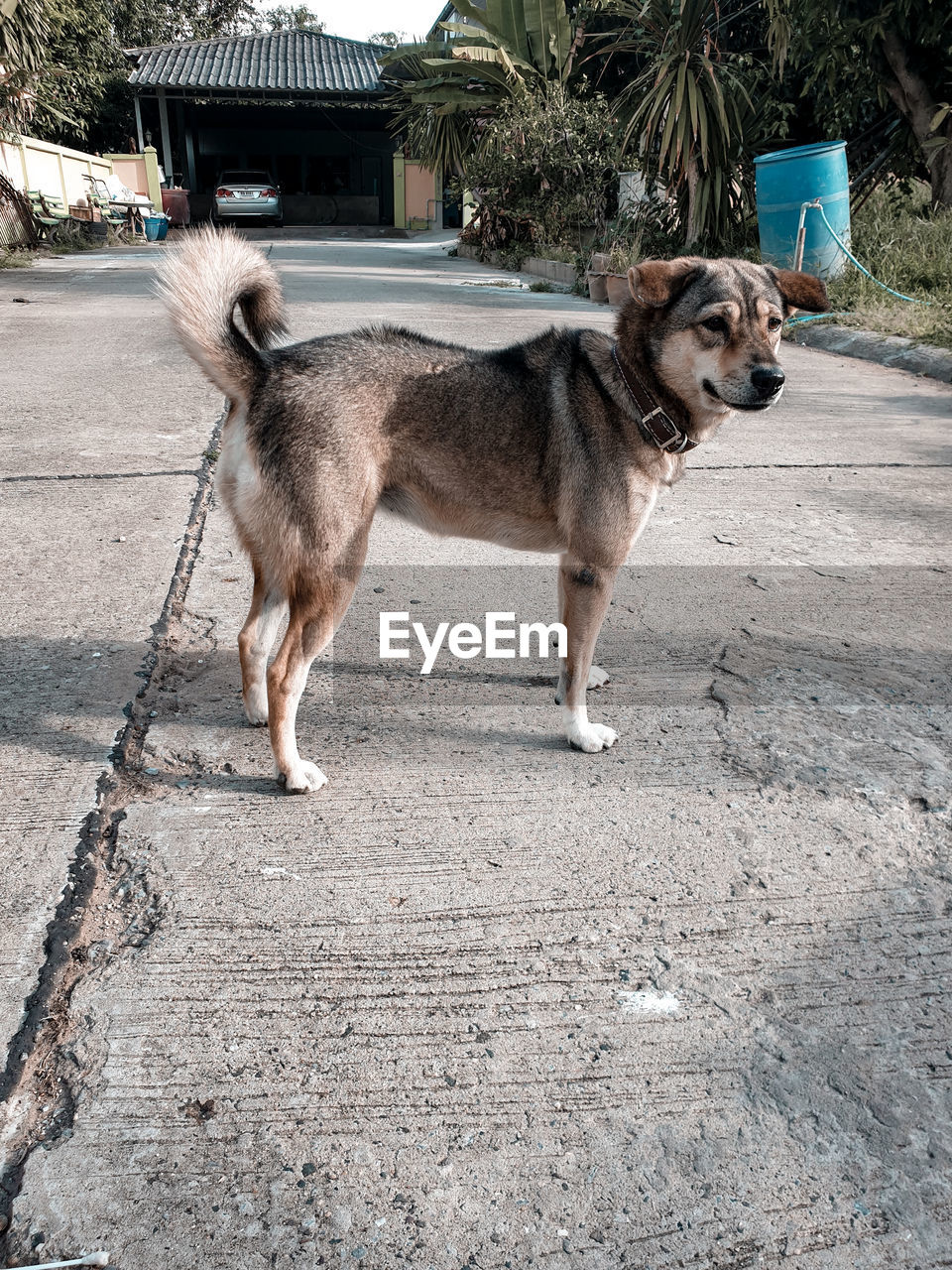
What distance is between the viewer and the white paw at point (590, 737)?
9.70 ft

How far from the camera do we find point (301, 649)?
8.90ft

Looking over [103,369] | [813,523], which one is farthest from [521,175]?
[813,523]

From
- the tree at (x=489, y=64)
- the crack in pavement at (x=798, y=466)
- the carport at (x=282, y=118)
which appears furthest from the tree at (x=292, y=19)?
the crack in pavement at (x=798, y=466)

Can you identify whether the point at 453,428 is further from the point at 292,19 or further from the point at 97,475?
the point at 292,19

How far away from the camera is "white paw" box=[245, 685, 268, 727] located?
3.03 m

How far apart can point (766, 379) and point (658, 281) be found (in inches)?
17.1

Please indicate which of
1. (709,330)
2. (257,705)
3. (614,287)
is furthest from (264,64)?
(257,705)

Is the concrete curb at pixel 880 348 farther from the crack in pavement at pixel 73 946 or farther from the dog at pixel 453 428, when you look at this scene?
the crack in pavement at pixel 73 946

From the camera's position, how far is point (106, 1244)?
1.48 m

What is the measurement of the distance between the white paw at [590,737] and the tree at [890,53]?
10.0 meters

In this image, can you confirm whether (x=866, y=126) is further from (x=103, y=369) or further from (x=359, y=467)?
(x=359, y=467)

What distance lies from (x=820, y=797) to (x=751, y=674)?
774 mm

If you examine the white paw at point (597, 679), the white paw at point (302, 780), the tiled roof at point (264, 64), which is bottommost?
the white paw at point (597, 679)

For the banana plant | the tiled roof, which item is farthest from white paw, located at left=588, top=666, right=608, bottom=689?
the tiled roof
